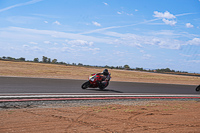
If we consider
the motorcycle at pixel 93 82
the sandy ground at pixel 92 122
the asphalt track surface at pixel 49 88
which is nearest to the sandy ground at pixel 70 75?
the asphalt track surface at pixel 49 88

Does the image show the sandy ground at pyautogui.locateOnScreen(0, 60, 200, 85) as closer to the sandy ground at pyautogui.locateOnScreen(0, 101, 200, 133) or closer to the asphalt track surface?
the asphalt track surface

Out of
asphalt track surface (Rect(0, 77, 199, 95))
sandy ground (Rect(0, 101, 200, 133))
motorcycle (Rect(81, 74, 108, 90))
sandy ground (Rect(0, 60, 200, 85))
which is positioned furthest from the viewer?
sandy ground (Rect(0, 60, 200, 85))

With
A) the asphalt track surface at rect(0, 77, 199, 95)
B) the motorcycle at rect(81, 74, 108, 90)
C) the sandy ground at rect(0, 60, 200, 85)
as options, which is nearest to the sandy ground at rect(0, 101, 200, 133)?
the asphalt track surface at rect(0, 77, 199, 95)

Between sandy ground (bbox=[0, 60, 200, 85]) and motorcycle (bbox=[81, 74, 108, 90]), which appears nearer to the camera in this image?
motorcycle (bbox=[81, 74, 108, 90])

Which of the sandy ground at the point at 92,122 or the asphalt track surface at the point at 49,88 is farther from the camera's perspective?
the asphalt track surface at the point at 49,88

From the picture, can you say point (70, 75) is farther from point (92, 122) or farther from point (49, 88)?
point (92, 122)

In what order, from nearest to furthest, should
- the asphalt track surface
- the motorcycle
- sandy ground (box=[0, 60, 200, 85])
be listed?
the asphalt track surface, the motorcycle, sandy ground (box=[0, 60, 200, 85])

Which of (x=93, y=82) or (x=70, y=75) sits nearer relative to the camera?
(x=93, y=82)

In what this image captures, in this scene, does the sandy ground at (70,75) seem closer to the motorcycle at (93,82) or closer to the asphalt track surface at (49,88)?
the asphalt track surface at (49,88)

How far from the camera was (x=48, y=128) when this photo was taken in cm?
541

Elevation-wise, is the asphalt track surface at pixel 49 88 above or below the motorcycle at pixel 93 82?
below

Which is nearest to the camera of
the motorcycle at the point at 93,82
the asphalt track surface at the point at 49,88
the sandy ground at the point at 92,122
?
the sandy ground at the point at 92,122

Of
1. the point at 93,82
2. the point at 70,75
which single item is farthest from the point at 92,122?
the point at 70,75

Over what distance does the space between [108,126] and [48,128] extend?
5.26 feet
